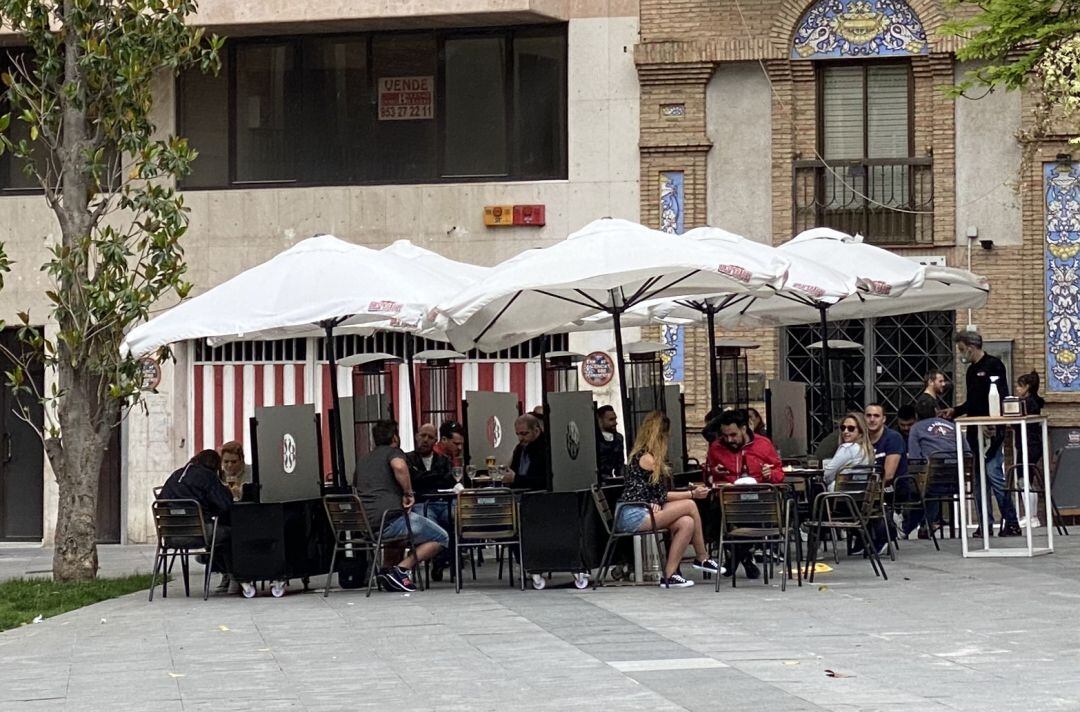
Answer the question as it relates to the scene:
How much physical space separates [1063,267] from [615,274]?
32.1 feet

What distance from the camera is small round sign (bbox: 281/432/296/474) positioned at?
1647 cm

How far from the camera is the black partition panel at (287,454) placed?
16328 mm

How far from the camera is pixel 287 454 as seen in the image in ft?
54.1

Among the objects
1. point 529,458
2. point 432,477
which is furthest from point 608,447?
point 432,477

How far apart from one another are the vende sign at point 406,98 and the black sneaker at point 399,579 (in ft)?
32.3

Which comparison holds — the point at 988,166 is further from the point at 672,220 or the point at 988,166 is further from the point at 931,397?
the point at 931,397

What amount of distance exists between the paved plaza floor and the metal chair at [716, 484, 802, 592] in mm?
417

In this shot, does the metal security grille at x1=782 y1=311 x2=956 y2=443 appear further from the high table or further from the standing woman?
the high table

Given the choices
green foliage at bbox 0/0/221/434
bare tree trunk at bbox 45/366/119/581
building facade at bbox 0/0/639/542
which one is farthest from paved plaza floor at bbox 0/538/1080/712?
building facade at bbox 0/0/639/542

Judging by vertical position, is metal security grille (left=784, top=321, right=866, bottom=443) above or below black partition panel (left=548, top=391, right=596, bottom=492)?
above

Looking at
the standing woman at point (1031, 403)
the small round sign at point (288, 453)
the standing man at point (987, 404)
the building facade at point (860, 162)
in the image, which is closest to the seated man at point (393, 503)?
the small round sign at point (288, 453)

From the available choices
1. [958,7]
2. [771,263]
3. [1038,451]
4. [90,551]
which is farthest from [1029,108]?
[90,551]

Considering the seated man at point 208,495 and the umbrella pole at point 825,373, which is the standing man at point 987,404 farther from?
the seated man at point 208,495

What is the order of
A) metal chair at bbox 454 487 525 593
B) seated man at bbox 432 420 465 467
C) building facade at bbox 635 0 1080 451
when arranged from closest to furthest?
metal chair at bbox 454 487 525 593 → seated man at bbox 432 420 465 467 → building facade at bbox 635 0 1080 451
